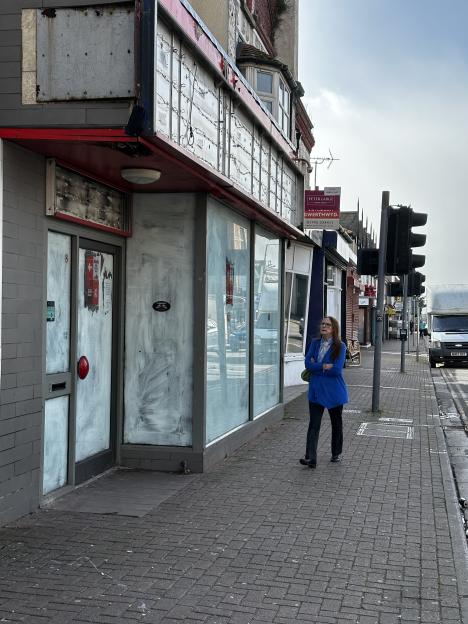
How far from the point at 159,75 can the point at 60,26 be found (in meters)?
0.85

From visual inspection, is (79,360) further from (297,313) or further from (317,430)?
(297,313)

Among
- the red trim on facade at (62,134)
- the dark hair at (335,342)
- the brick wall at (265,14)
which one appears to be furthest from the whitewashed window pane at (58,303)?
the brick wall at (265,14)

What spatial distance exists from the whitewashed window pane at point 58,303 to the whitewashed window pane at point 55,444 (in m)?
0.33

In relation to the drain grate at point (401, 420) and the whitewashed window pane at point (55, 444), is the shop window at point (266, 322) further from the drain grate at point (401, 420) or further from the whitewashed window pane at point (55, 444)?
the whitewashed window pane at point (55, 444)

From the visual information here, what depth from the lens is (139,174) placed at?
22.5 ft

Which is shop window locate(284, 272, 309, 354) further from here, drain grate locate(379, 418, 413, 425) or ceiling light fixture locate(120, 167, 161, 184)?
ceiling light fixture locate(120, 167, 161, 184)

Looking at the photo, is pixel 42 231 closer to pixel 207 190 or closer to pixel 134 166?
pixel 134 166

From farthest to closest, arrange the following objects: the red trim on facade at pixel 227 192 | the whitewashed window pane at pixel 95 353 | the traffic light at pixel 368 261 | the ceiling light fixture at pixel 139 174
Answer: the traffic light at pixel 368 261 < the whitewashed window pane at pixel 95 353 < the ceiling light fixture at pixel 139 174 < the red trim on facade at pixel 227 192

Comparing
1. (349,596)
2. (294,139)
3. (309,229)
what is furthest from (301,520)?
(294,139)

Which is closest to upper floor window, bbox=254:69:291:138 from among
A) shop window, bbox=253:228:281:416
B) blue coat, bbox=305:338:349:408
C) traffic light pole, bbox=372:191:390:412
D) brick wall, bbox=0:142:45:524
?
traffic light pole, bbox=372:191:390:412

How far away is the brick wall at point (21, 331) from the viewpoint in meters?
5.77

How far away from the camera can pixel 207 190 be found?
8.01 m

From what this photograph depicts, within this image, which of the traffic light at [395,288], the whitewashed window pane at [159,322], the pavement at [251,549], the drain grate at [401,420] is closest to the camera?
the pavement at [251,549]

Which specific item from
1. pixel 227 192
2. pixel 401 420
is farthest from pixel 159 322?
pixel 401 420
